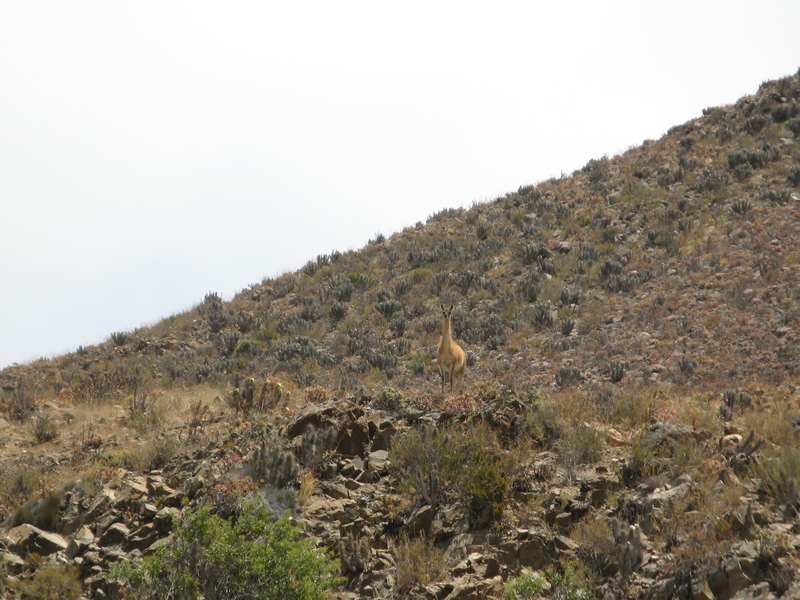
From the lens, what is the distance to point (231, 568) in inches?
253

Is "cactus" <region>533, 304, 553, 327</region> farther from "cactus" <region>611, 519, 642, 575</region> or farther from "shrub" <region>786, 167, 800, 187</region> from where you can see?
"cactus" <region>611, 519, 642, 575</region>

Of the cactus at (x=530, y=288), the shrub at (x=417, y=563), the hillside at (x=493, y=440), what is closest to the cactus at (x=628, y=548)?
the hillside at (x=493, y=440)

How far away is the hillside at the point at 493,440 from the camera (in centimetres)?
668

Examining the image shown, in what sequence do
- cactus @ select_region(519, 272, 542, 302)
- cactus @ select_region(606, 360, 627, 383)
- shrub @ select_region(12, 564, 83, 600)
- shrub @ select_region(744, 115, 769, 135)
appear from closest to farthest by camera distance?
1. shrub @ select_region(12, 564, 83, 600)
2. cactus @ select_region(606, 360, 627, 383)
3. cactus @ select_region(519, 272, 542, 302)
4. shrub @ select_region(744, 115, 769, 135)

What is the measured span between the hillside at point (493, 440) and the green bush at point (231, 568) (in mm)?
341

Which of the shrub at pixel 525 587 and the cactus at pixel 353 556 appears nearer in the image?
the shrub at pixel 525 587

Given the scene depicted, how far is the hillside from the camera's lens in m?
6.68

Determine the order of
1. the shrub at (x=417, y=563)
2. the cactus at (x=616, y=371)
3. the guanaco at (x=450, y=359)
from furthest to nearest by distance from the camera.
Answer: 1. the cactus at (x=616, y=371)
2. the guanaco at (x=450, y=359)
3. the shrub at (x=417, y=563)

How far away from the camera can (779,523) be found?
20.3 feet

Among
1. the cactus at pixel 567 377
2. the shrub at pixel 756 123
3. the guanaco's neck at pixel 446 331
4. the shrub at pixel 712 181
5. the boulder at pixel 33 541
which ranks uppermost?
the shrub at pixel 756 123

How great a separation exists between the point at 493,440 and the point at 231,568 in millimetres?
3776

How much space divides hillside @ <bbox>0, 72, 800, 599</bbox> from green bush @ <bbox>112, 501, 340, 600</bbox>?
1.12ft

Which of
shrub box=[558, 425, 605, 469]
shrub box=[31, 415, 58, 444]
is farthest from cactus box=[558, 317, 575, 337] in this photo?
shrub box=[31, 415, 58, 444]

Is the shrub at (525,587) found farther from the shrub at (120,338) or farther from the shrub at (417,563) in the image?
the shrub at (120,338)
